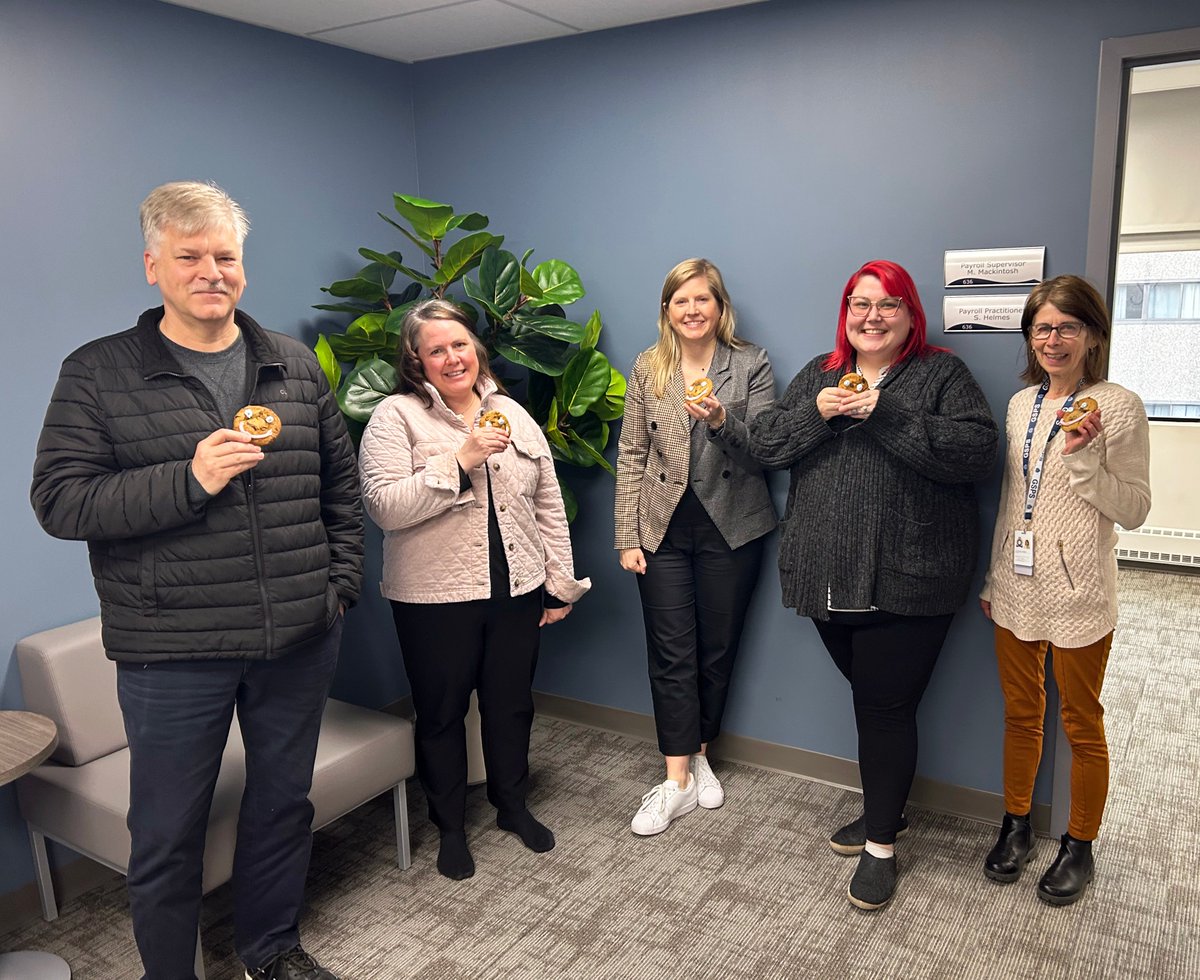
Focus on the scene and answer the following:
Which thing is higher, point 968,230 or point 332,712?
point 968,230

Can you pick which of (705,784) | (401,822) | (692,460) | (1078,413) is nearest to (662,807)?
(705,784)

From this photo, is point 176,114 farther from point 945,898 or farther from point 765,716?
point 945,898

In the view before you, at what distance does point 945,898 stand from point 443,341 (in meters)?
1.91

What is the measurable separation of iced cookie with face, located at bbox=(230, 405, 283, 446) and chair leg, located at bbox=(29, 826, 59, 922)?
135 centimetres

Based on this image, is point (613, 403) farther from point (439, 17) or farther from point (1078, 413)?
point (1078, 413)

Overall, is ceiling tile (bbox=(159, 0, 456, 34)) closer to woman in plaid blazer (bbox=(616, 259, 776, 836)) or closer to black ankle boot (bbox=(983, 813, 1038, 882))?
woman in plaid blazer (bbox=(616, 259, 776, 836))

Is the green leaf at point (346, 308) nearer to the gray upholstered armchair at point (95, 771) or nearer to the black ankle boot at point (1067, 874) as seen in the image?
the gray upholstered armchair at point (95, 771)

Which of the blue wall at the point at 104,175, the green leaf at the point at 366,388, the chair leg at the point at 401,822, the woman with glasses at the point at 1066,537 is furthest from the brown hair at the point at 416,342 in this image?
the woman with glasses at the point at 1066,537

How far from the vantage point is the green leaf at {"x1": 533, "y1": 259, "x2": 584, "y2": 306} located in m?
3.01

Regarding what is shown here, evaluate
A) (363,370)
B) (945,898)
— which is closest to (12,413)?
(363,370)

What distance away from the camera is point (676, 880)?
2.58 meters

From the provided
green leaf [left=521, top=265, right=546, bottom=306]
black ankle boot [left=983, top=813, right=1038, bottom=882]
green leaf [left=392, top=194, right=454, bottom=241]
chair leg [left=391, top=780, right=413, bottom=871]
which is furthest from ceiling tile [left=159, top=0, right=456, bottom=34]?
black ankle boot [left=983, top=813, right=1038, bottom=882]

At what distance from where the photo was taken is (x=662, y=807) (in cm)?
285

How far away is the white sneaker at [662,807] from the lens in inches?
111
